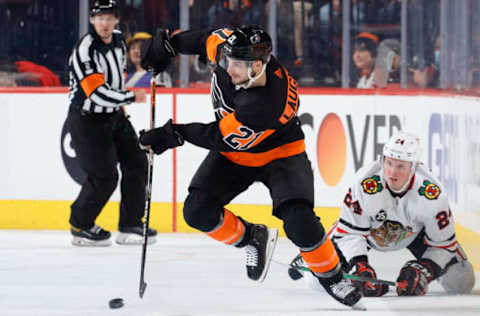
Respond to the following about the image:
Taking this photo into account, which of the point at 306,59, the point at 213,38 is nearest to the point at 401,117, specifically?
the point at 306,59

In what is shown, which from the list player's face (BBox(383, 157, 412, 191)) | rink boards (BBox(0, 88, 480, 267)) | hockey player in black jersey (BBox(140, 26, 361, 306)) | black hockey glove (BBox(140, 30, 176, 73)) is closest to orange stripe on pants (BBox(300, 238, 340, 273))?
hockey player in black jersey (BBox(140, 26, 361, 306))

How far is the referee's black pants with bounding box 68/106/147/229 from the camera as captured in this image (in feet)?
14.7

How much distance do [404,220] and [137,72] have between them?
8.34ft

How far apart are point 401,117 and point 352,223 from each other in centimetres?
154

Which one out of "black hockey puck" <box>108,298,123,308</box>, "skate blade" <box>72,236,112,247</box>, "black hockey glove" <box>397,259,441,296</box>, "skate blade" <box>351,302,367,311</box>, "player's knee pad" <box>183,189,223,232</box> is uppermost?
"player's knee pad" <box>183,189,223,232</box>

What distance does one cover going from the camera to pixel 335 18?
561 centimetres

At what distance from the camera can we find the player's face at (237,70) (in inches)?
111

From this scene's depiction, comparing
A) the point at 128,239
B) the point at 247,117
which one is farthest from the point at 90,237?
the point at 247,117

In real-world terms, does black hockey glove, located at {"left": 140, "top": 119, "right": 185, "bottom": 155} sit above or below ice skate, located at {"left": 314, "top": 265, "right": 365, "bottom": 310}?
above

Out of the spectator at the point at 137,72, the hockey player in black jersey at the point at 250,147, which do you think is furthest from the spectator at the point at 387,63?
the hockey player in black jersey at the point at 250,147

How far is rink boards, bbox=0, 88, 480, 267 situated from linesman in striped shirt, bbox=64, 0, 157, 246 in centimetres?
41

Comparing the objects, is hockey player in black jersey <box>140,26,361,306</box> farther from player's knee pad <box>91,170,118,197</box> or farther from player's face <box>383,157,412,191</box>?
player's knee pad <box>91,170,118,197</box>

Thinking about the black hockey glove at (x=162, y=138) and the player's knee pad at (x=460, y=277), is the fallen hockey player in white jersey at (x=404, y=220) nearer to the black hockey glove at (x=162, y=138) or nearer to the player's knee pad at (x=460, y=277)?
the player's knee pad at (x=460, y=277)

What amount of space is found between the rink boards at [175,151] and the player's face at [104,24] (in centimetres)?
73
